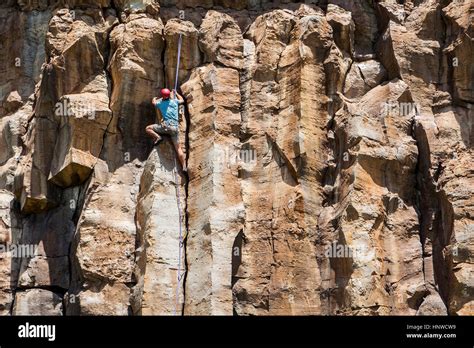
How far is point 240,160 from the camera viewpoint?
4066cm

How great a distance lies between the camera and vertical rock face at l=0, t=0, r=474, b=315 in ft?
127

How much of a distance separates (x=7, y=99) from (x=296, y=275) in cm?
1021

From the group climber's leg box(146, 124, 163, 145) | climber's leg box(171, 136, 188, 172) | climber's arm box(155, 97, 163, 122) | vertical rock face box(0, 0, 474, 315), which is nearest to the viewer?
vertical rock face box(0, 0, 474, 315)

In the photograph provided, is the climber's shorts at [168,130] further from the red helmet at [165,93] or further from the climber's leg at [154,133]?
the red helmet at [165,93]

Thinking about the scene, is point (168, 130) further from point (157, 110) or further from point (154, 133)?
point (157, 110)

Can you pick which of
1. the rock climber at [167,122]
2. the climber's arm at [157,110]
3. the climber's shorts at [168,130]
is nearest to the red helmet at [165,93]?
the rock climber at [167,122]

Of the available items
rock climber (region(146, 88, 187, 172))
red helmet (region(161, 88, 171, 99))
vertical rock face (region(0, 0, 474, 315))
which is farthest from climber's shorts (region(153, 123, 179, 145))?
red helmet (region(161, 88, 171, 99))

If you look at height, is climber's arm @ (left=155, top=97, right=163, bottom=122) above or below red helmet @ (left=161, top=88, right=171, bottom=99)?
below

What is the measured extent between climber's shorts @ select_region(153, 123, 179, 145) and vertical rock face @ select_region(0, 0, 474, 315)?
0.23m

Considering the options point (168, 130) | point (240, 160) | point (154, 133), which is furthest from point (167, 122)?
point (240, 160)

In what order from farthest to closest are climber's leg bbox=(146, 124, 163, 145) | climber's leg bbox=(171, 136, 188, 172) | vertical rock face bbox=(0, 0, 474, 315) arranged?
climber's leg bbox=(146, 124, 163, 145) → climber's leg bbox=(171, 136, 188, 172) → vertical rock face bbox=(0, 0, 474, 315)

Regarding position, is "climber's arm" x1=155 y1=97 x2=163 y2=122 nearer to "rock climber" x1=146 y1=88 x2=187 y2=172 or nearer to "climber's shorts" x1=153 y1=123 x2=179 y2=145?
"rock climber" x1=146 y1=88 x2=187 y2=172

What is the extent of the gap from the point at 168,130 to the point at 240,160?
2083 mm
